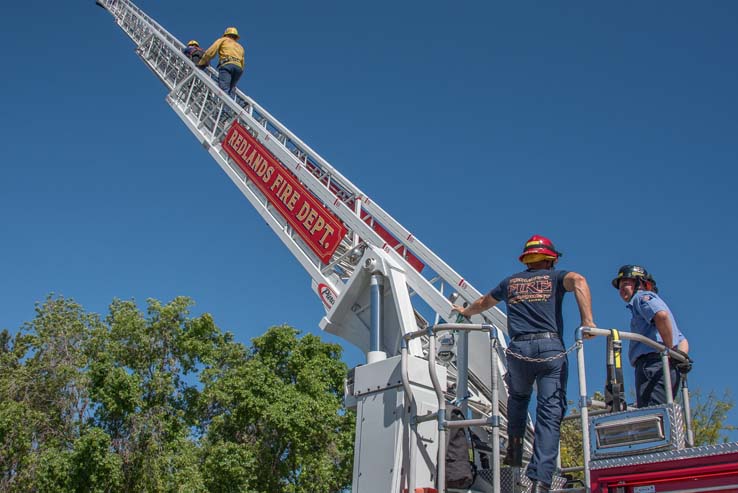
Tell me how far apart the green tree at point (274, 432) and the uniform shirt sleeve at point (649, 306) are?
50.6 ft

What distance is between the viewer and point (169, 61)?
14312 millimetres

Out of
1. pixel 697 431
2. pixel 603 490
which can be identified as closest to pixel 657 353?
pixel 603 490

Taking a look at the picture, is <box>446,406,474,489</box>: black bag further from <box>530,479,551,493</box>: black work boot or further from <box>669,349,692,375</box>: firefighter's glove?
<box>669,349,692,375</box>: firefighter's glove

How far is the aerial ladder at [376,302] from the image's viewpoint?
17.3 ft

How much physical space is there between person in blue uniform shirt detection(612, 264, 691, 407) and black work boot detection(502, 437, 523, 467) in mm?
911

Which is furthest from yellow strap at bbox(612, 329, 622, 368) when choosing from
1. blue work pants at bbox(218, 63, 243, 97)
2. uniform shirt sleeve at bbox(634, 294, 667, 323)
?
blue work pants at bbox(218, 63, 243, 97)

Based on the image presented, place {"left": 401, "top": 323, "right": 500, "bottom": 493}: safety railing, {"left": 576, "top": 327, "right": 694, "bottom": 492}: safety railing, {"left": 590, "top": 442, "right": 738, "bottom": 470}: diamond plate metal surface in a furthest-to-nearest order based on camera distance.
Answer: {"left": 401, "top": 323, "right": 500, "bottom": 493}: safety railing
{"left": 576, "top": 327, "right": 694, "bottom": 492}: safety railing
{"left": 590, "top": 442, "right": 738, "bottom": 470}: diamond plate metal surface

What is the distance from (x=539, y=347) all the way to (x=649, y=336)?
1.06 meters

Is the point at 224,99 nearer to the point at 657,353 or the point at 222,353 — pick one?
the point at 657,353

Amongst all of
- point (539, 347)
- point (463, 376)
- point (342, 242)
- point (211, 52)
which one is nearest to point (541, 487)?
point (539, 347)

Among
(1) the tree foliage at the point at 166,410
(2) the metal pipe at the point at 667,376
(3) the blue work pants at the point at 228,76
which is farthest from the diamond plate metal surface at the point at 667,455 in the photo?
(1) the tree foliage at the point at 166,410

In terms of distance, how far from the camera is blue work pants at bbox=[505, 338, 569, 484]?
15.5 feet

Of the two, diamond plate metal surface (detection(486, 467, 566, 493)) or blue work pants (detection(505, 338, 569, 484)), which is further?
diamond plate metal surface (detection(486, 467, 566, 493))

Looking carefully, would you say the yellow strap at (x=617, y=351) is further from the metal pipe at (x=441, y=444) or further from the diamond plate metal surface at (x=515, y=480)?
the metal pipe at (x=441, y=444)
